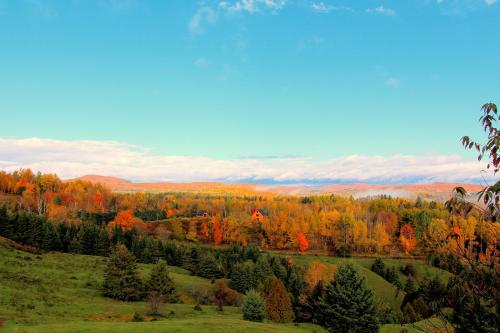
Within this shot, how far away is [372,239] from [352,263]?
104m

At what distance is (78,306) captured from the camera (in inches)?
1817

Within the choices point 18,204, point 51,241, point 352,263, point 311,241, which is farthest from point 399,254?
point 18,204

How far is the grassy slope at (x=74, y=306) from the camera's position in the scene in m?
31.8

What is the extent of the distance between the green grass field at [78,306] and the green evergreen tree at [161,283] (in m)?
3.95

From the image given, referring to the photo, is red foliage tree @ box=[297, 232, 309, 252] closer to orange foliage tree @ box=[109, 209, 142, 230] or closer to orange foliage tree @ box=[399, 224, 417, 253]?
orange foliage tree @ box=[399, 224, 417, 253]

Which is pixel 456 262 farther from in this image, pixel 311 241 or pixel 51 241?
pixel 311 241

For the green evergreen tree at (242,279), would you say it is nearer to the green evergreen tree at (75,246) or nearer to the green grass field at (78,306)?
the green grass field at (78,306)

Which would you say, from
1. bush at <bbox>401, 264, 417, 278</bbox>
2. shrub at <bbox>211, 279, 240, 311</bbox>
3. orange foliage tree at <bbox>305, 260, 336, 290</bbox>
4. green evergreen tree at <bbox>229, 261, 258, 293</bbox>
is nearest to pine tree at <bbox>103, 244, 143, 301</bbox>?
shrub at <bbox>211, 279, 240, 311</bbox>

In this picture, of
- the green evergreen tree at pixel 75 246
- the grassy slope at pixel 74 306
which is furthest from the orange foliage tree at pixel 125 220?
the grassy slope at pixel 74 306

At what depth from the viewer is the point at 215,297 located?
6794 centimetres

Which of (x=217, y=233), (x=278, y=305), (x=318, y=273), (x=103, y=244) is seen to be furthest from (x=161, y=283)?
(x=217, y=233)

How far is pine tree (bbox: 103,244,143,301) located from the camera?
5875 centimetres

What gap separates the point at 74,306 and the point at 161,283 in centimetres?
1688

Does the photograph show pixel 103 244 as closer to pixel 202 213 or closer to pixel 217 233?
pixel 217 233
